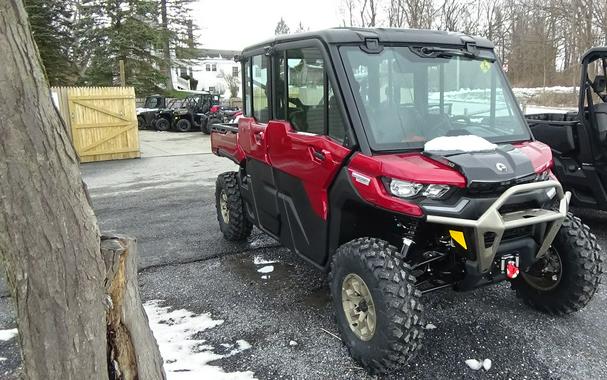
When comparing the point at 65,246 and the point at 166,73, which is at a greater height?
the point at 166,73

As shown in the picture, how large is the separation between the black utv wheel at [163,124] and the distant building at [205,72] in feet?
48.2

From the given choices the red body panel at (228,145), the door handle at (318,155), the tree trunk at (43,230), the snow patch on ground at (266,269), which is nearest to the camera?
the tree trunk at (43,230)

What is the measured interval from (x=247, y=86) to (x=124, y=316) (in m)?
3.11

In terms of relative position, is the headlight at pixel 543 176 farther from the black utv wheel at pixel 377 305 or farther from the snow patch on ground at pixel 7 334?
the snow patch on ground at pixel 7 334

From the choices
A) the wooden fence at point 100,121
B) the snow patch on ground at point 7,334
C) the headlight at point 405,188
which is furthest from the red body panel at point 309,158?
the wooden fence at point 100,121

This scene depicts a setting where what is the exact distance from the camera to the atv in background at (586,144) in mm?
5578

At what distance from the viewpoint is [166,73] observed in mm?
36656

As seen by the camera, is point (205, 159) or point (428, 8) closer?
point (205, 159)

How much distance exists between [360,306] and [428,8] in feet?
67.5

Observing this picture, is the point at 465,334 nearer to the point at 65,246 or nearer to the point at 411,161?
the point at 411,161

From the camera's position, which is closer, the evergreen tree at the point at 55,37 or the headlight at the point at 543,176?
the headlight at the point at 543,176

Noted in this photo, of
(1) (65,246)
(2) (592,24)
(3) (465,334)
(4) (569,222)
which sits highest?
(2) (592,24)

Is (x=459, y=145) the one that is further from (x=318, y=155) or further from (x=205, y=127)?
(x=205, y=127)

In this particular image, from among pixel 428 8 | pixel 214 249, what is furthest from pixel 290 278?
pixel 428 8
